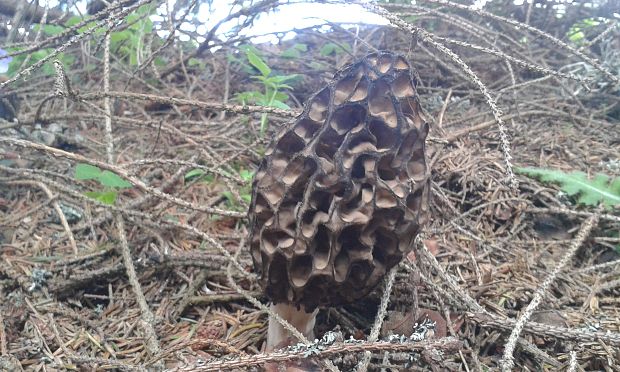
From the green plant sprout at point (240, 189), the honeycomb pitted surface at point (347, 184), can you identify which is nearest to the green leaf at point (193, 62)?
the green plant sprout at point (240, 189)

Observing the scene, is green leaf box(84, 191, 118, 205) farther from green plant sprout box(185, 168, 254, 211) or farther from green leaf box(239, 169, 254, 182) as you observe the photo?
green leaf box(239, 169, 254, 182)

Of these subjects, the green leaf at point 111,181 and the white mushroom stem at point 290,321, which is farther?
the green leaf at point 111,181

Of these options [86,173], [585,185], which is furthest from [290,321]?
[585,185]

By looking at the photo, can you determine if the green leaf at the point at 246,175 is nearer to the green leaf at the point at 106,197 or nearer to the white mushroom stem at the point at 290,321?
the green leaf at the point at 106,197

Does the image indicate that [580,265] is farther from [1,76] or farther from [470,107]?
[1,76]

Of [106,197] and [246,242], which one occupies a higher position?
[106,197]

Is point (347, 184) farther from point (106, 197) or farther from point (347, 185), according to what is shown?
point (106, 197)
